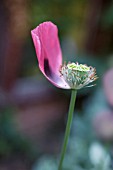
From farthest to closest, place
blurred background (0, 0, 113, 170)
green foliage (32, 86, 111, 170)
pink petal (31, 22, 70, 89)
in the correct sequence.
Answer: blurred background (0, 0, 113, 170) → green foliage (32, 86, 111, 170) → pink petal (31, 22, 70, 89)

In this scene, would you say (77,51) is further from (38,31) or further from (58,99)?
(38,31)

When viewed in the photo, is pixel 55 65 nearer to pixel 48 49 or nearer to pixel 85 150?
pixel 48 49

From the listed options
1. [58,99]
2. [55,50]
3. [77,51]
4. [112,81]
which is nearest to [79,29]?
[77,51]

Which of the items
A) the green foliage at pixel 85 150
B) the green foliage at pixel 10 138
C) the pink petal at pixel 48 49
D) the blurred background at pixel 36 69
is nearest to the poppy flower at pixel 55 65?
the pink petal at pixel 48 49

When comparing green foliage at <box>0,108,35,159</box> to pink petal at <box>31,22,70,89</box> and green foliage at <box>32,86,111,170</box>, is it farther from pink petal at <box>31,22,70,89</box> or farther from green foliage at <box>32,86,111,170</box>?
pink petal at <box>31,22,70,89</box>

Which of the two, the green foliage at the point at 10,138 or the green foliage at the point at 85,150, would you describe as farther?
the green foliage at the point at 10,138

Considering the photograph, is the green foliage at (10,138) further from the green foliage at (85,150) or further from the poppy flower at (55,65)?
the poppy flower at (55,65)

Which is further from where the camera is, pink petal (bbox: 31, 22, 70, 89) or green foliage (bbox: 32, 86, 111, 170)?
green foliage (bbox: 32, 86, 111, 170)

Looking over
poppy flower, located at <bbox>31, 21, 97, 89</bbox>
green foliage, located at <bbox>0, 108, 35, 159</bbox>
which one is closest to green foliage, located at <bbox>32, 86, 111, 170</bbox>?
poppy flower, located at <bbox>31, 21, 97, 89</bbox>
